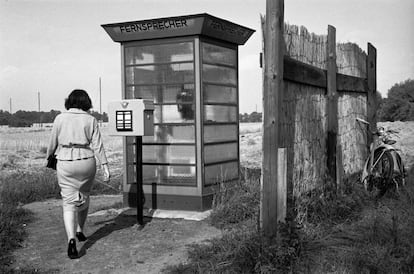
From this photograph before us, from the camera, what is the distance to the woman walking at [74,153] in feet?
19.3

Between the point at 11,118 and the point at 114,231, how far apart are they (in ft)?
205

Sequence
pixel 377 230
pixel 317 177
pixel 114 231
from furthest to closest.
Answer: pixel 317 177
pixel 114 231
pixel 377 230

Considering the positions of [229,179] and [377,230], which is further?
[229,179]

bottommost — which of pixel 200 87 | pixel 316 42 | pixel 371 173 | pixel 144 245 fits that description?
pixel 144 245

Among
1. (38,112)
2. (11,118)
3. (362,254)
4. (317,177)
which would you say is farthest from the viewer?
(38,112)

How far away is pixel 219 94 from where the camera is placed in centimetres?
859

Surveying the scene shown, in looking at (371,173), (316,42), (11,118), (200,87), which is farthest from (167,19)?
(11,118)

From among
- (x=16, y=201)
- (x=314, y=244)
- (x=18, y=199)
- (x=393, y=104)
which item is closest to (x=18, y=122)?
(x=393, y=104)

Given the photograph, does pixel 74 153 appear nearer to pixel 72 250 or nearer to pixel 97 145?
pixel 97 145

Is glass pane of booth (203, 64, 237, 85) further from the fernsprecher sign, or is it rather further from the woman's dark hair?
the woman's dark hair

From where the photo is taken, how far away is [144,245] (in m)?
6.29

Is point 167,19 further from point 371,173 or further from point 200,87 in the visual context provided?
point 371,173

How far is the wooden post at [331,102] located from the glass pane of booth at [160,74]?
7.36ft

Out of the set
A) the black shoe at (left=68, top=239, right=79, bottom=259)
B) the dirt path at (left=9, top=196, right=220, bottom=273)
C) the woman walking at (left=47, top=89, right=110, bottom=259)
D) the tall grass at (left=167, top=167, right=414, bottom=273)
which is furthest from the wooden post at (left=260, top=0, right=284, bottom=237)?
the black shoe at (left=68, top=239, right=79, bottom=259)
